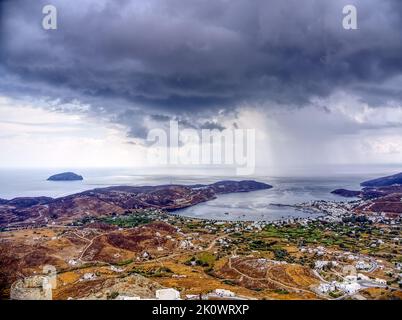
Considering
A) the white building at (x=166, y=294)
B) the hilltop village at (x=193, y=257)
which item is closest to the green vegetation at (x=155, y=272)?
the hilltop village at (x=193, y=257)

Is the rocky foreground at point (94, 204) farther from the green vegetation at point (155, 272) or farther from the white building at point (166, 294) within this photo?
the white building at point (166, 294)

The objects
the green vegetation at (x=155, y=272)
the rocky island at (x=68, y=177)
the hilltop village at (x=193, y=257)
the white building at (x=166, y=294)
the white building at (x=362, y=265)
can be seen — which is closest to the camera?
the white building at (x=166, y=294)

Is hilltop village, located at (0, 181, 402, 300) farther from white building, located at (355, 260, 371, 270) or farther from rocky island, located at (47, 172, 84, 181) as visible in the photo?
rocky island, located at (47, 172, 84, 181)

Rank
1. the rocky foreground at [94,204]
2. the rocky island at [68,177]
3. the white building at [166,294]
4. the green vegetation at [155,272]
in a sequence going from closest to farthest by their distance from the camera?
the white building at [166,294] < the green vegetation at [155,272] < the rocky foreground at [94,204] < the rocky island at [68,177]

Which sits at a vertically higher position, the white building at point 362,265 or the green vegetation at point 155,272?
the green vegetation at point 155,272

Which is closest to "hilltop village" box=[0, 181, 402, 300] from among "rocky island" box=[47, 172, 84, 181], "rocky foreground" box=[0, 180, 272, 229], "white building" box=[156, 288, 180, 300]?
"white building" box=[156, 288, 180, 300]

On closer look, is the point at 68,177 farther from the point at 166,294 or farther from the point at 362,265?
the point at 166,294

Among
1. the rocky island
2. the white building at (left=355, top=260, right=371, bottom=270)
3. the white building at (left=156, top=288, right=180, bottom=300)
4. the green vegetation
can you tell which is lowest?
the white building at (left=355, top=260, right=371, bottom=270)
